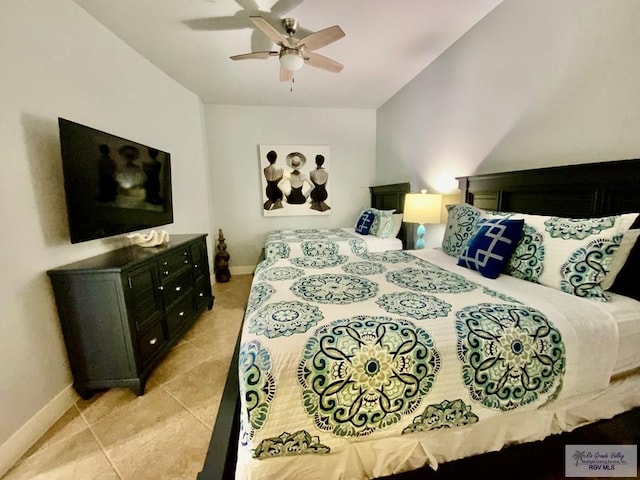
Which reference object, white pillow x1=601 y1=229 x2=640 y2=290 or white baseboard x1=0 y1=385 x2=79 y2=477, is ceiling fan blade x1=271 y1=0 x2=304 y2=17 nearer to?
white pillow x1=601 y1=229 x2=640 y2=290

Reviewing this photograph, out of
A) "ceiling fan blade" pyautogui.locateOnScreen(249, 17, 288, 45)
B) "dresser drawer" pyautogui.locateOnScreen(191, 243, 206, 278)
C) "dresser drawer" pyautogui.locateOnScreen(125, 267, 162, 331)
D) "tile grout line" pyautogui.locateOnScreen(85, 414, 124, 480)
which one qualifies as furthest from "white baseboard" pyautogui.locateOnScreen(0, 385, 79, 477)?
"ceiling fan blade" pyautogui.locateOnScreen(249, 17, 288, 45)

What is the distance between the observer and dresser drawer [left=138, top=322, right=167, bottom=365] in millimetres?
1760

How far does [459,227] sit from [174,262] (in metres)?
2.32

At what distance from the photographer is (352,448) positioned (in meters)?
0.89

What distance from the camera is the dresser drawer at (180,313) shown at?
215 cm

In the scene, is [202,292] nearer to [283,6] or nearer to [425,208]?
[425,208]

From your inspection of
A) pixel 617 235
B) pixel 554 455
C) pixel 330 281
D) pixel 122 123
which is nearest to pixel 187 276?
pixel 122 123

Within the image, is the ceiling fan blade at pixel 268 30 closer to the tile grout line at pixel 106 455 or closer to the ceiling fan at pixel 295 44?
the ceiling fan at pixel 295 44

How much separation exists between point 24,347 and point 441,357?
207 centimetres

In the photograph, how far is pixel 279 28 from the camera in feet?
6.97

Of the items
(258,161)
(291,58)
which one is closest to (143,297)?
(291,58)

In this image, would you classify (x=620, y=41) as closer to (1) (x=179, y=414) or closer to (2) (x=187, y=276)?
(1) (x=179, y=414)

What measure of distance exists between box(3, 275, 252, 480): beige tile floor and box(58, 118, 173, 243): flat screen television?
106 cm

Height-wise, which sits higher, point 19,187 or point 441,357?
point 19,187
